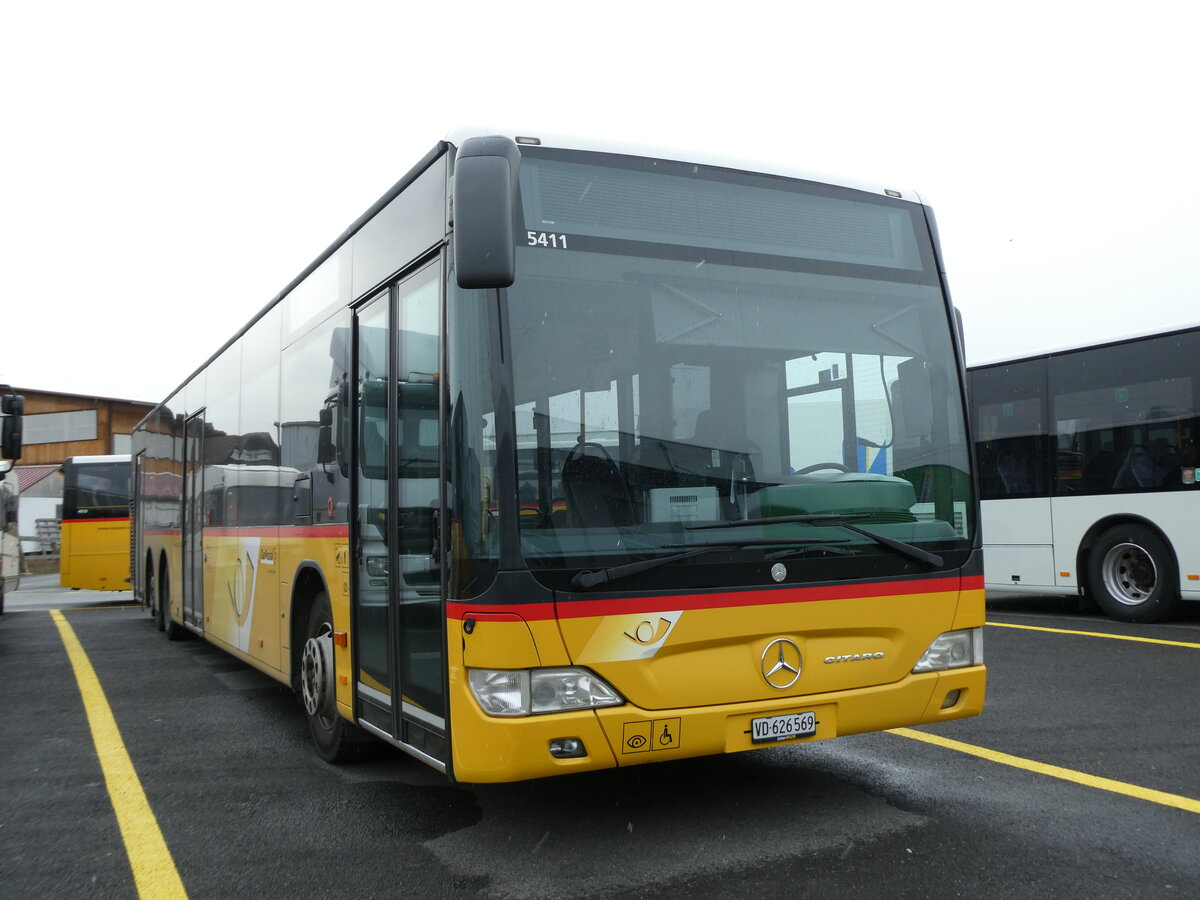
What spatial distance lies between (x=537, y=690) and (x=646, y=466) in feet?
3.12

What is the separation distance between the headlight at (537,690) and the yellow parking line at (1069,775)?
1.59m

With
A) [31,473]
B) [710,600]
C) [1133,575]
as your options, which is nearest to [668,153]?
[710,600]

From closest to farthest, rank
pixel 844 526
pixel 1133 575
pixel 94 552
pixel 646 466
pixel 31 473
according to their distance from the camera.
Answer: pixel 646 466, pixel 844 526, pixel 1133 575, pixel 94 552, pixel 31 473

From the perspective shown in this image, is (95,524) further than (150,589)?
Yes

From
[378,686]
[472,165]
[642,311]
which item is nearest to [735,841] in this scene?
[378,686]

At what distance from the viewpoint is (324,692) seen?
6.09 m

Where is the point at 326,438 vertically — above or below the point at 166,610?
above

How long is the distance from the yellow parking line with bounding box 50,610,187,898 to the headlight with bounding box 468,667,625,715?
1358mm

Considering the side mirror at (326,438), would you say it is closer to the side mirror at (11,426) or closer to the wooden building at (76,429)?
the side mirror at (11,426)

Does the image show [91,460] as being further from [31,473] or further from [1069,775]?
[31,473]

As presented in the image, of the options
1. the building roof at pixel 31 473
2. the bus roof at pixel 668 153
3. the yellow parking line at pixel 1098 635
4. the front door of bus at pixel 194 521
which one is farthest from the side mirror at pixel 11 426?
the building roof at pixel 31 473

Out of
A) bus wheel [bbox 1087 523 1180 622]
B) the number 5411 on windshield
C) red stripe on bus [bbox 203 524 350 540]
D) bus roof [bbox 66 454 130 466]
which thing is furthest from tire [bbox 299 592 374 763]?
bus roof [bbox 66 454 130 466]

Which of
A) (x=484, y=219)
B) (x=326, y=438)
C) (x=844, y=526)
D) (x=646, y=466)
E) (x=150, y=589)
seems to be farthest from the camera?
(x=150, y=589)

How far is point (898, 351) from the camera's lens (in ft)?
16.4
